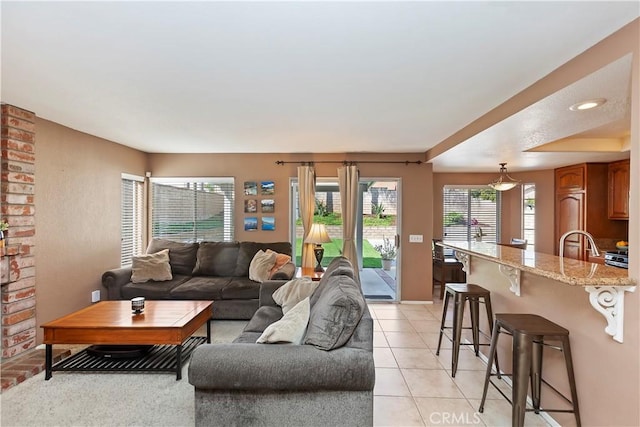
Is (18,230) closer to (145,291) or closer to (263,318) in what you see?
(145,291)

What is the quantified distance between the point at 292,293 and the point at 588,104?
2.89 metres

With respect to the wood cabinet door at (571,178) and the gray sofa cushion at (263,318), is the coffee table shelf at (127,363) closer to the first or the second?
the gray sofa cushion at (263,318)

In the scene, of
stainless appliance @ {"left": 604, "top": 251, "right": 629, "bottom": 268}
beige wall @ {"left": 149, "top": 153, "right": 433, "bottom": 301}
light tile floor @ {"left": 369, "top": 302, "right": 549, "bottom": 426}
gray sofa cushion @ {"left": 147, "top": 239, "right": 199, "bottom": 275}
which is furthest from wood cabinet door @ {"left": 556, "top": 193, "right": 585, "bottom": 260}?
gray sofa cushion @ {"left": 147, "top": 239, "right": 199, "bottom": 275}

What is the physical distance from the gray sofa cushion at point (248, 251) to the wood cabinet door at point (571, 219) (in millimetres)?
4777

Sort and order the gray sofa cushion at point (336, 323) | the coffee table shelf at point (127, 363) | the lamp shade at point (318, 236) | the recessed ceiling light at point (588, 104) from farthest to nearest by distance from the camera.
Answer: the lamp shade at point (318, 236) < the coffee table shelf at point (127, 363) < the recessed ceiling light at point (588, 104) < the gray sofa cushion at point (336, 323)

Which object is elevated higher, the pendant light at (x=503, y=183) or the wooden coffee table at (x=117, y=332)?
the pendant light at (x=503, y=183)

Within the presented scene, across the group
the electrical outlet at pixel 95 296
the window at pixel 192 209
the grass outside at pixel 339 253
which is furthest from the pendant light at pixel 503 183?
the electrical outlet at pixel 95 296

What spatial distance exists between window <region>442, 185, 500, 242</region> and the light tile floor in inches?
126

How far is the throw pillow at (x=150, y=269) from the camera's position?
13.4 feet

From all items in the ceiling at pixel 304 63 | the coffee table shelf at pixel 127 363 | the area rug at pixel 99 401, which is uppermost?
the ceiling at pixel 304 63

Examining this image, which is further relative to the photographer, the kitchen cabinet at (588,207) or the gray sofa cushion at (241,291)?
the kitchen cabinet at (588,207)

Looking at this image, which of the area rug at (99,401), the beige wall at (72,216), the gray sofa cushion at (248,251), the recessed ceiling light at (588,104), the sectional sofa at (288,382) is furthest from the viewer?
the gray sofa cushion at (248,251)

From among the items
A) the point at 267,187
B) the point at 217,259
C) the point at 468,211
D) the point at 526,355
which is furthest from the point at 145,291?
the point at 468,211

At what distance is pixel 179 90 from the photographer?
2.51 metres
